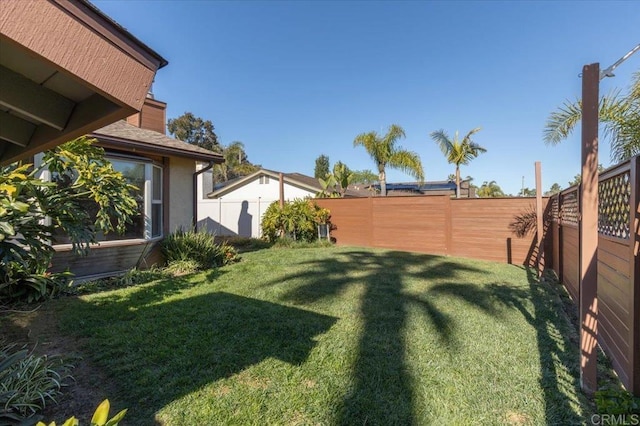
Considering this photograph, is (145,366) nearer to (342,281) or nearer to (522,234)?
(342,281)

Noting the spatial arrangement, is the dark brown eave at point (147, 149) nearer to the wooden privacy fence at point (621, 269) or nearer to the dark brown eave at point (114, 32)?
the dark brown eave at point (114, 32)

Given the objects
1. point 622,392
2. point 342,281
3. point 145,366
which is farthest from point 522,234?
point 145,366

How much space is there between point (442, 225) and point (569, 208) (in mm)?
4669

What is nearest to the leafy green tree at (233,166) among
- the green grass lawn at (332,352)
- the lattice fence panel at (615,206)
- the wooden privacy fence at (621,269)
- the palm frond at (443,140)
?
the palm frond at (443,140)

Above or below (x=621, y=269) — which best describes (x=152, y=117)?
above

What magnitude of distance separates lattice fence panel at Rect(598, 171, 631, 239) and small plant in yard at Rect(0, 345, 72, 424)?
197 inches

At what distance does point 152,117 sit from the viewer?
10.3 metres

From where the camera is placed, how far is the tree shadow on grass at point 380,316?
255 centimetres

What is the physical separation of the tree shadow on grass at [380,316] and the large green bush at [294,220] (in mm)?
3369

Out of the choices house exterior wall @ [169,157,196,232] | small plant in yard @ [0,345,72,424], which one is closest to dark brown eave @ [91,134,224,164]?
house exterior wall @ [169,157,196,232]

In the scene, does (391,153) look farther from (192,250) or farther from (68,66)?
(68,66)

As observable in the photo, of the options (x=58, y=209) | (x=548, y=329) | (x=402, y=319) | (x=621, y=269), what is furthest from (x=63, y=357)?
(x=548, y=329)

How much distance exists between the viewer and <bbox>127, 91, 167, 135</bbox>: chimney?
984 cm

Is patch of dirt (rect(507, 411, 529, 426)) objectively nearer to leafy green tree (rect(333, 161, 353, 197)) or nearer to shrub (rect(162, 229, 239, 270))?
shrub (rect(162, 229, 239, 270))
